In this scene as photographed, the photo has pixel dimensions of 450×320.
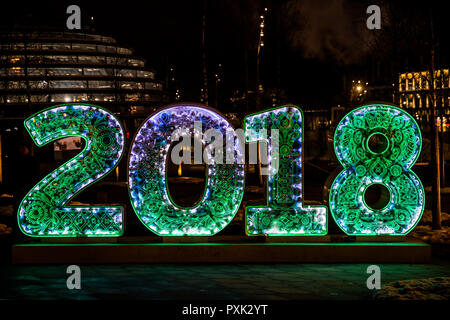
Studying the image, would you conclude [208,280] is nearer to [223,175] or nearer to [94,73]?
[223,175]

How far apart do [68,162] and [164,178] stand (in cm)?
172

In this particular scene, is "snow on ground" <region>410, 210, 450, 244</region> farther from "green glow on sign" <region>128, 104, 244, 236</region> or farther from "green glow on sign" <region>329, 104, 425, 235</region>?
"green glow on sign" <region>128, 104, 244, 236</region>

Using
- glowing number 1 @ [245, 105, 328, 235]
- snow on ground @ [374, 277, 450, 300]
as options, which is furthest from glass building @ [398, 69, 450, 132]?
snow on ground @ [374, 277, 450, 300]

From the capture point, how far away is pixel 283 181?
9.84 m

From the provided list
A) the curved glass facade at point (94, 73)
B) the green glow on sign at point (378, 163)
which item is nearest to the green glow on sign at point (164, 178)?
the green glow on sign at point (378, 163)

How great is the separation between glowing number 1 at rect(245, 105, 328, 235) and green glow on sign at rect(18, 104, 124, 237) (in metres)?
2.52

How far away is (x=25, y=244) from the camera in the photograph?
Result: 389 inches

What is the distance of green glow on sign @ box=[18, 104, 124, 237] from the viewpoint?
960 centimetres

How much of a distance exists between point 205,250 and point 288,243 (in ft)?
4.97

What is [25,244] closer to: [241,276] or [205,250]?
[205,250]

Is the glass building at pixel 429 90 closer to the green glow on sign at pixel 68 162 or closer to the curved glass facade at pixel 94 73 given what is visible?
the green glow on sign at pixel 68 162

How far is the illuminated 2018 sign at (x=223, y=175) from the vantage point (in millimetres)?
9633

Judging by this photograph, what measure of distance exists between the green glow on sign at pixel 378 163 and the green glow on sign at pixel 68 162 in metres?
3.99
